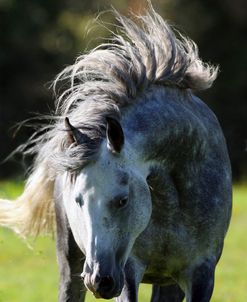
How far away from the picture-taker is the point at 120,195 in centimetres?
563

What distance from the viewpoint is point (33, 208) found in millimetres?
7957

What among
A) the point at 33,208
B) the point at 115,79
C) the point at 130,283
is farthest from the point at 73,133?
the point at 33,208

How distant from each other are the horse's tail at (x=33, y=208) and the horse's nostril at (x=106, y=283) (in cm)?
206

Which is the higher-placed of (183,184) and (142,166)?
(142,166)

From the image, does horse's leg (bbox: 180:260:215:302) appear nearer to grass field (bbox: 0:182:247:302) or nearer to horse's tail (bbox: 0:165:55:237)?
horse's tail (bbox: 0:165:55:237)

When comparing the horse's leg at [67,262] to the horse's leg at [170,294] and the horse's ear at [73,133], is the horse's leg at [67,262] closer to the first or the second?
the horse's leg at [170,294]

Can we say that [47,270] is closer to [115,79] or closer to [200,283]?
[200,283]

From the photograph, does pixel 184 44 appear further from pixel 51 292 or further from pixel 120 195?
pixel 51 292

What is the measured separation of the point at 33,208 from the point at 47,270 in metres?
5.23

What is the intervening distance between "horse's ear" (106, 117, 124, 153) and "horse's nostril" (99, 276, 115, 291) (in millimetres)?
684

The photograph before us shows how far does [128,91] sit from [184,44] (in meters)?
0.88

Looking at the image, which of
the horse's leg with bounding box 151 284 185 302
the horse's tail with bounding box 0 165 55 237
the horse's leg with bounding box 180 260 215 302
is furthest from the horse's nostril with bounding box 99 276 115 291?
the horse's tail with bounding box 0 165 55 237

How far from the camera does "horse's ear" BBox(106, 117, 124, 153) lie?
567 centimetres

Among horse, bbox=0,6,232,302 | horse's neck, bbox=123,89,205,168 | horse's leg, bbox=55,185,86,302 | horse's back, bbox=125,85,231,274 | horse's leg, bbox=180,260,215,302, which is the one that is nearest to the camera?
horse, bbox=0,6,232,302
